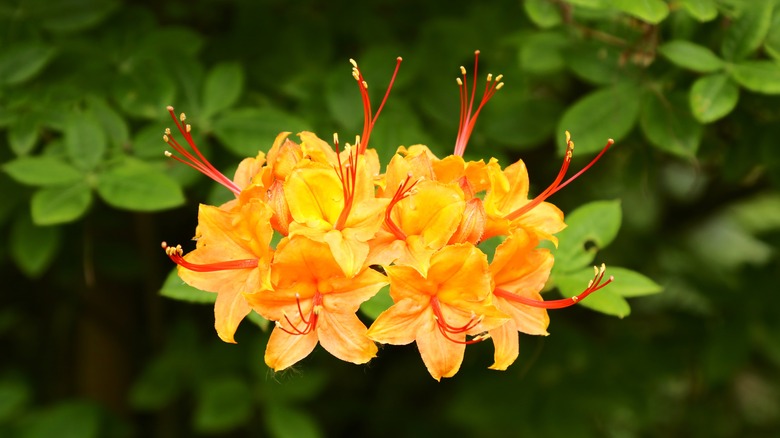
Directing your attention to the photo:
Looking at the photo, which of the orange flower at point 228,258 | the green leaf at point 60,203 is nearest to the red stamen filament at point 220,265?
the orange flower at point 228,258

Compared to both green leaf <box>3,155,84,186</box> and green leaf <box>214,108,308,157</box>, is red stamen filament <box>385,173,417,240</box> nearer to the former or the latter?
green leaf <box>214,108,308,157</box>

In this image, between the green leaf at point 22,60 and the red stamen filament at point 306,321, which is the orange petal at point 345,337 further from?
the green leaf at point 22,60

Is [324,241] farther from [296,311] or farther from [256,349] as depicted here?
[256,349]

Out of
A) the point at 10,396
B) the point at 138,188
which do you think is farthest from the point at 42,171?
the point at 10,396

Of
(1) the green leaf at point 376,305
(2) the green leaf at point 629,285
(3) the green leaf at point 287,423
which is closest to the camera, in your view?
(1) the green leaf at point 376,305

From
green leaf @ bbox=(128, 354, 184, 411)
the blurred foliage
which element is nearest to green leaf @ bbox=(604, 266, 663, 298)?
the blurred foliage

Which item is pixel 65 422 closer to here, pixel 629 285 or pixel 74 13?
pixel 74 13
